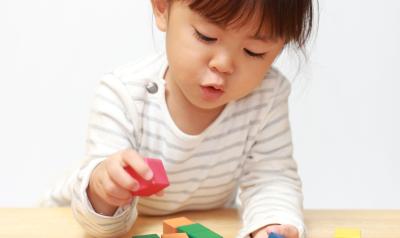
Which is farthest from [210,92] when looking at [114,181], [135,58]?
[135,58]

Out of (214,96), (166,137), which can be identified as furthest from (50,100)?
(214,96)

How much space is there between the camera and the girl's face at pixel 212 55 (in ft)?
2.56

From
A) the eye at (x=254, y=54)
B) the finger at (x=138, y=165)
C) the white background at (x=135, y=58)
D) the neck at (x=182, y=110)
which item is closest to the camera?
the finger at (x=138, y=165)

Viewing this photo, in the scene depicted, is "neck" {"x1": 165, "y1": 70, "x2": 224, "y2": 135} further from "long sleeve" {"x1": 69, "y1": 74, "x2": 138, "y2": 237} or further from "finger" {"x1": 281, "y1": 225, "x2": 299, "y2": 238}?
"finger" {"x1": 281, "y1": 225, "x2": 299, "y2": 238}

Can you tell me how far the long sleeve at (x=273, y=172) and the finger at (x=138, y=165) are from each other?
204mm

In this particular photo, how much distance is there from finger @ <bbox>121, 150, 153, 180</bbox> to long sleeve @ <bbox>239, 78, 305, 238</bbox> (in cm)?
20

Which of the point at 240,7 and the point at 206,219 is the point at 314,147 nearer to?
the point at 206,219

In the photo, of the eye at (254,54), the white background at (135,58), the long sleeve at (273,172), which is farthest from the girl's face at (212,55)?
the white background at (135,58)

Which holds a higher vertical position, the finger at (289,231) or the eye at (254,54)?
the eye at (254,54)

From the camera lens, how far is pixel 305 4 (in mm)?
818

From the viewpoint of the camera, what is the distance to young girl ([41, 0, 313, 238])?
779 mm

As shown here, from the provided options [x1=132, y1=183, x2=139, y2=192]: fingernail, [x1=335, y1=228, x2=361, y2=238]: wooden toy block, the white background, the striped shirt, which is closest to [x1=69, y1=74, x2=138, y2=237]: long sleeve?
the striped shirt

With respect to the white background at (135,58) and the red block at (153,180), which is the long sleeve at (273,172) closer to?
the red block at (153,180)

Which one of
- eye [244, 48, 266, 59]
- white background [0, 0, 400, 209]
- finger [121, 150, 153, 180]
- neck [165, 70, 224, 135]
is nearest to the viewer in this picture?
finger [121, 150, 153, 180]
